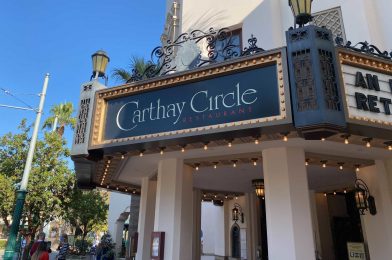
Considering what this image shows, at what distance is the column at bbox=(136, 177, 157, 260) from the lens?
1126 cm

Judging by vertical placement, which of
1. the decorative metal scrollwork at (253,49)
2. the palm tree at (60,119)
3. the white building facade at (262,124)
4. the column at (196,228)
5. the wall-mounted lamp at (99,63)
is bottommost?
the column at (196,228)

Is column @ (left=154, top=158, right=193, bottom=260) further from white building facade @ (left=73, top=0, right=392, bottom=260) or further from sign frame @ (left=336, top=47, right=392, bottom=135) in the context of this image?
sign frame @ (left=336, top=47, right=392, bottom=135)

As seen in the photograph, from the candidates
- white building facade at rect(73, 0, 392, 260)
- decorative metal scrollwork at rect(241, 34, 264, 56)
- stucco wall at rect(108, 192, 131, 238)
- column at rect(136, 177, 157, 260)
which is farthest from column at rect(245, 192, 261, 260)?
stucco wall at rect(108, 192, 131, 238)

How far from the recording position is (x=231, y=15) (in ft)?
34.4

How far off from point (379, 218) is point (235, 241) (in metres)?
8.48

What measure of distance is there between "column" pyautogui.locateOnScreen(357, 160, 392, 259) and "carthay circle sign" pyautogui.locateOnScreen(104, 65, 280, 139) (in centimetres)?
484

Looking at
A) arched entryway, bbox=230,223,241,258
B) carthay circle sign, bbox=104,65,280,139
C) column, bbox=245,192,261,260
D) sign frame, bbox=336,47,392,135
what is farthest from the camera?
arched entryway, bbox=230,223,241,258

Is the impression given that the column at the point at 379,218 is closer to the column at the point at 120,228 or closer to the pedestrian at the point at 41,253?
the pedestrian at the point at 41,253

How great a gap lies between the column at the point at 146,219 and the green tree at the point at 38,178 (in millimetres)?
5041

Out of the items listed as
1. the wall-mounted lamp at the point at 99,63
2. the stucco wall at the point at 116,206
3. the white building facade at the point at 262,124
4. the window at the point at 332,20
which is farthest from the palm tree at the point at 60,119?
A: the window at the point at 332,20

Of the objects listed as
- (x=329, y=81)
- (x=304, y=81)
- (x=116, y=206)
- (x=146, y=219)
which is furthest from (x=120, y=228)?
(x=329, y=81)

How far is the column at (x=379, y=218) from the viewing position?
26.7ft

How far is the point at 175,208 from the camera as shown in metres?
8.65

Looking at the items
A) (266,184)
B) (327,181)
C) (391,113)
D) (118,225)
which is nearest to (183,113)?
(266,184)
